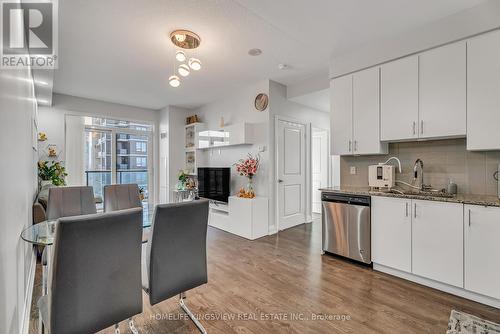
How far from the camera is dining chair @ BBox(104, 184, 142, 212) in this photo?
289 cm

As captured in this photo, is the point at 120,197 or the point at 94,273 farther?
the point at 120,197

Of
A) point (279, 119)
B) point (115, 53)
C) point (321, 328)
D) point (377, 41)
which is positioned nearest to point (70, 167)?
point (115, 53)

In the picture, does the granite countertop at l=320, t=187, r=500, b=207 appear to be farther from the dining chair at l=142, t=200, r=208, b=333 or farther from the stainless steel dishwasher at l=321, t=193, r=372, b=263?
the dining chair at l=142, t=200, r=208, b=333

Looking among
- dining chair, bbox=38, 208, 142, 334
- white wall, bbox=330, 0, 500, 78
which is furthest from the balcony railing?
white wall, bbox=330, 0, 500, 78

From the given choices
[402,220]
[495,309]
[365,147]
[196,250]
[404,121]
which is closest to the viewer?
[196,250]

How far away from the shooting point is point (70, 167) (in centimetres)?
501

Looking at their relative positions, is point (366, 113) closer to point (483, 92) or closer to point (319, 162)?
point (483, 92)

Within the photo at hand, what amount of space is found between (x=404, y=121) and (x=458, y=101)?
1.62 feet

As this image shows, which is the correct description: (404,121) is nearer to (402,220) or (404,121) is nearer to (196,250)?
(402,220)

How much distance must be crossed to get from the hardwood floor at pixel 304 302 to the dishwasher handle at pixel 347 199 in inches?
31.0

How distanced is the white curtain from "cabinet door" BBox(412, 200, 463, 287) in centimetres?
610

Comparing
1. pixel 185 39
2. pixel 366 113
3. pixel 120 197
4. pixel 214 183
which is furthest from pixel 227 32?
pixel 214 183

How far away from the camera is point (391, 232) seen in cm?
263

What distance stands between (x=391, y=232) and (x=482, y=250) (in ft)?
2.39
